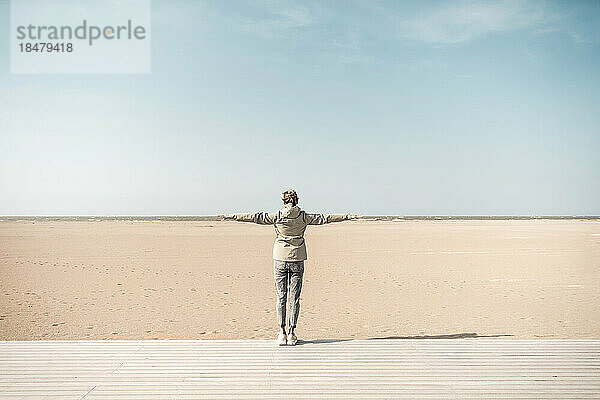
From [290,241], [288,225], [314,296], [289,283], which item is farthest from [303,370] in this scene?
[314,296]

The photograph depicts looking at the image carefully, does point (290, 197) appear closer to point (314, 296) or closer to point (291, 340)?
point (291, 340)

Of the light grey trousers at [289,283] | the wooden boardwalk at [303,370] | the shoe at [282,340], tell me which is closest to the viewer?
the wooden boardwalk at [303,370]

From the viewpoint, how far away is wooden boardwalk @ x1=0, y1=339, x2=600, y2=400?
17.0 feet

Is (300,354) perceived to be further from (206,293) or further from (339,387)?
(206,293)

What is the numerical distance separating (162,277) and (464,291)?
9.11 meters

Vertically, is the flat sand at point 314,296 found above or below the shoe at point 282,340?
below

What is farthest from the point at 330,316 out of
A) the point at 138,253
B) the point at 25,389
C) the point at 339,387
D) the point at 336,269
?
the point at 138,253

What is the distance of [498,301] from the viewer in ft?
43.4

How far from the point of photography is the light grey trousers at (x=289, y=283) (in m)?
6.86

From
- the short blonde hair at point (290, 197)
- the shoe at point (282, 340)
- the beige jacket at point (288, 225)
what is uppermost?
the short blonde hair at point (290, 197)

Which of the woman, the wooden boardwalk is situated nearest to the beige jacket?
the woman

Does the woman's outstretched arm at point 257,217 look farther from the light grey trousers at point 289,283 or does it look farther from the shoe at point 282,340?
the shoe at point 282,340

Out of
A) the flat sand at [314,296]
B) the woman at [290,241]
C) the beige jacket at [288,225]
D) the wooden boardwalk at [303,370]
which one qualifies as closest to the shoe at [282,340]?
the woman at [290,241]

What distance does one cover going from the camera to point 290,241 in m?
6.80
